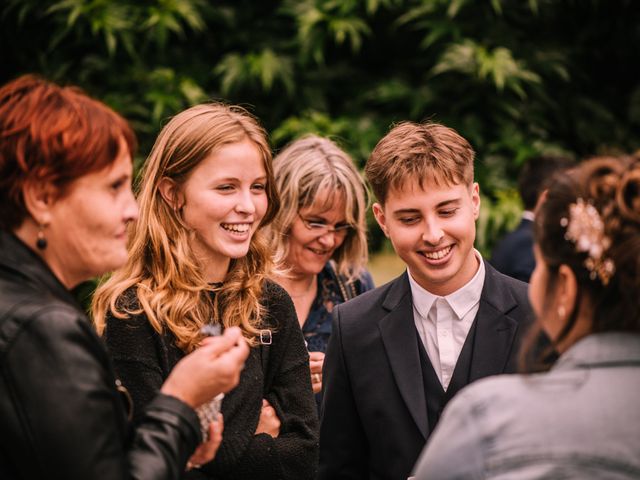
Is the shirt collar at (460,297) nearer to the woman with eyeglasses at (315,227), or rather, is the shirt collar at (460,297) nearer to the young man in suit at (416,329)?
the young man in suit at (416,329)

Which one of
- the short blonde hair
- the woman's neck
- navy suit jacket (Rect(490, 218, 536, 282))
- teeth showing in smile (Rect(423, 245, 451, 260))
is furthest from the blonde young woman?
navy suit jacket (Rect(490, 218, 536, 282))

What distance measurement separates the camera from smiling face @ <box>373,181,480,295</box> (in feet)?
10.7

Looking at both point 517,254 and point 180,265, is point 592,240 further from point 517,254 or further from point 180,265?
point 517,254

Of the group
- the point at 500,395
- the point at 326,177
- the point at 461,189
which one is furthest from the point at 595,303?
the point at 326,177

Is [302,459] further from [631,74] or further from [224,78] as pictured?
[631,74]

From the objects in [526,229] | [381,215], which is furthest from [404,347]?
[526,229]

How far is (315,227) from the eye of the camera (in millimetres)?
4355

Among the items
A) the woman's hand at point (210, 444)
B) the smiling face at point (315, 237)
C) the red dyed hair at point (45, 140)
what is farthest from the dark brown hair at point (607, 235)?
the smiling face at point (315, 237)

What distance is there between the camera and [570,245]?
2008mm

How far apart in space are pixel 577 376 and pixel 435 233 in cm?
139

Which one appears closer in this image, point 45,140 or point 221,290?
point 45,140

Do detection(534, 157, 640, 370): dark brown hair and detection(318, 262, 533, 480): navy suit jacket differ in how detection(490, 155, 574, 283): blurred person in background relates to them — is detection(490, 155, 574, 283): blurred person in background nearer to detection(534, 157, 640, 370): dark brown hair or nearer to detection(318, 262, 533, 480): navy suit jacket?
detection(318, 262, 533, 480): navy suit jacket

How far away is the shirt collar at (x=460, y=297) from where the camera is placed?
3283mm

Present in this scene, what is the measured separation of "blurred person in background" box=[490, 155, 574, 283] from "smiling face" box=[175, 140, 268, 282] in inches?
118
